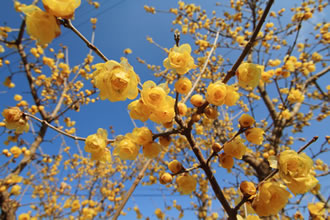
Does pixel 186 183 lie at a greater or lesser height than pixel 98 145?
lesser

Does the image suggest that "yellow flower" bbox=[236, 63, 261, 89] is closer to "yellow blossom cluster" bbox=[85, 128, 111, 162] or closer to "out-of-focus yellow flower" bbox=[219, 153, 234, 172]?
"out-of-focus yellow flower" bbox=[219, 153, 234, 172]

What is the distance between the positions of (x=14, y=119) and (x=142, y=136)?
953mm

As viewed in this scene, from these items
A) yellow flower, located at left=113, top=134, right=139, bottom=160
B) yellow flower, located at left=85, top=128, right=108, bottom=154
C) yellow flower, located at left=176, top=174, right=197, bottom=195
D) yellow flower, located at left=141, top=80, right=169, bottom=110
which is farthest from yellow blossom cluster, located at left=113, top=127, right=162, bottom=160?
yellow flower, located at left=176, top=174, right=197, bottom=195

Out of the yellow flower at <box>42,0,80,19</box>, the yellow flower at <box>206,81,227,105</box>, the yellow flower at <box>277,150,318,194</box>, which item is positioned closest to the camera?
the yellow flower at <box>42,0,80,19</box>

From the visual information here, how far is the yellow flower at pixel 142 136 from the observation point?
1.14 metres

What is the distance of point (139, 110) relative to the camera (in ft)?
3.54

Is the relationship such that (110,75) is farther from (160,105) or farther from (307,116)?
(307,116)

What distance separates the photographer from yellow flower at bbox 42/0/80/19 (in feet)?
2.83

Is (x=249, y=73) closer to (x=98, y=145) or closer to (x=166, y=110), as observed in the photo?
(x=166, y=110)

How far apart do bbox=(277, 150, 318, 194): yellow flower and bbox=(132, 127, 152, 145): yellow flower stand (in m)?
0.78

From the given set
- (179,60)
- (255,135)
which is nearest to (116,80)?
(179,60)

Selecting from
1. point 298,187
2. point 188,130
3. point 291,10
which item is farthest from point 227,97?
point 291,10

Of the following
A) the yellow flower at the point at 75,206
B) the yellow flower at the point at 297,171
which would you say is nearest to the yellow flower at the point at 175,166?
the yellow flower at the point at 297,171

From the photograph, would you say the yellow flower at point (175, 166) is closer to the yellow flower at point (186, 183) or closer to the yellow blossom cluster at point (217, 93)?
the yellow flower at point (186, 183)
